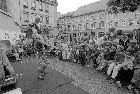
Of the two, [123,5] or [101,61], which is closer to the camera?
[101,61]

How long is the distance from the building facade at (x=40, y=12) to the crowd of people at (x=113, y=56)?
18.7 m

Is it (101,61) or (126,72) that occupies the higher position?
(101,61)

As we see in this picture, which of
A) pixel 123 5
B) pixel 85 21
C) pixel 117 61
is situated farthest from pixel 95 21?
pixel 117 61

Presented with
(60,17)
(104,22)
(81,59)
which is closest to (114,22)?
(104,22)

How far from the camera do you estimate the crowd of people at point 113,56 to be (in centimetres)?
455

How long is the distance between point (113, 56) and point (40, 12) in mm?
25366

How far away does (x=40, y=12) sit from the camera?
1147 inches

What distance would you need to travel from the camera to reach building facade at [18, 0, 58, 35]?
1030 inches

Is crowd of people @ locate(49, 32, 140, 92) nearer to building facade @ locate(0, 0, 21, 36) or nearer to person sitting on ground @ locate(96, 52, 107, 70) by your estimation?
person sitting on ground @ locate(96, 52, 107, 70)

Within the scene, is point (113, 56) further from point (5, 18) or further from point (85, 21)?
point (85, 21)

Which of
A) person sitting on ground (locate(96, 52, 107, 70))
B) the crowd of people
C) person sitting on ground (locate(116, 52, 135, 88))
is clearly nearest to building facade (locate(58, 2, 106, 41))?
the crowd of people

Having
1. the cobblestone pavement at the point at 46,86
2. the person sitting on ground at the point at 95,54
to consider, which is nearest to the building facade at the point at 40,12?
the person sitting on ground at the point at 95,54

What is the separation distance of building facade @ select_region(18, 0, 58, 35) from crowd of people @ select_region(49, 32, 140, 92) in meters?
18.7

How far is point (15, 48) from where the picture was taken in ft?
29.0
